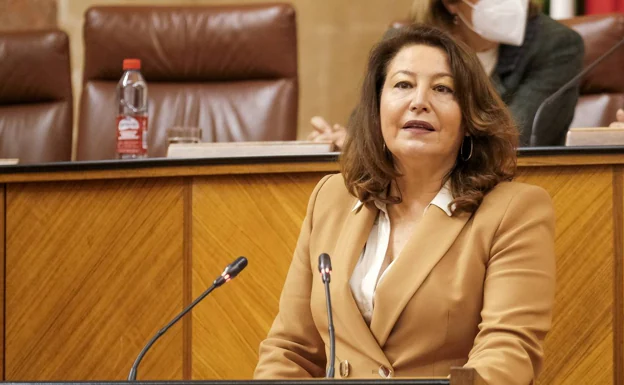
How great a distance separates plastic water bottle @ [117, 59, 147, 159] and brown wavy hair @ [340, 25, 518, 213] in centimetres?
101

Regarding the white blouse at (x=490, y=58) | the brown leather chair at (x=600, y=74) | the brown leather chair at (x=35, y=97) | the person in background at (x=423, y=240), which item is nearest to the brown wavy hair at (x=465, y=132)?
the person in background at (x=423, y=240)

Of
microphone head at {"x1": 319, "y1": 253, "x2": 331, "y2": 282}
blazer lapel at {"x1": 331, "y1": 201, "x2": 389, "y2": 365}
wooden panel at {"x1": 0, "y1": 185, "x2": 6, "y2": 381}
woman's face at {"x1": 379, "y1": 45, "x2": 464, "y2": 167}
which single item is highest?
woman's face at {"x1": 379, "y1": 45, "x2": 464, "y2": 167}

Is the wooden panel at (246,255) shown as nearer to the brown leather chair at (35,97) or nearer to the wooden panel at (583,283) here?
the wooden panel at (583,283)

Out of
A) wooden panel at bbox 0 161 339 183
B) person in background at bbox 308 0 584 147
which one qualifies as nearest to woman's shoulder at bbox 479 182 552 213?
wooden panel at bbox 0 161 339 183

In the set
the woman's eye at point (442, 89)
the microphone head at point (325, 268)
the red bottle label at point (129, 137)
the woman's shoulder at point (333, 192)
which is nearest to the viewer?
the microphone head at point (325, 268)

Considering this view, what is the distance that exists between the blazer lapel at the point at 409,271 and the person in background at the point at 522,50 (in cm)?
116

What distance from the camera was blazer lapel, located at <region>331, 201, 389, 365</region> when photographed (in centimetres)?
177

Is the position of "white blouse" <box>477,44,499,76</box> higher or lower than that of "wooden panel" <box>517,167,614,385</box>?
higher

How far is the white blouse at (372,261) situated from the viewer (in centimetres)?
182

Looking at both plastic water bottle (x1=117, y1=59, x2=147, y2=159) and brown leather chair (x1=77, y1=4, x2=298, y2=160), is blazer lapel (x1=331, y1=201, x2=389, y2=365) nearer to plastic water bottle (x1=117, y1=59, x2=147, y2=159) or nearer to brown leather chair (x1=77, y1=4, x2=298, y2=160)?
plastic water bottle (x1=117, y1=59, x2=147, y2=159)

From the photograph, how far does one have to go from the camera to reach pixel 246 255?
2369mm

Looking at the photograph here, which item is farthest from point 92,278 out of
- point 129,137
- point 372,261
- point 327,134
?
point 372,261

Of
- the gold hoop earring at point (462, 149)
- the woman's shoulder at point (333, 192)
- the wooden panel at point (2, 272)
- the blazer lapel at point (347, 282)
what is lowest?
the wooden panel at point (2, 272)

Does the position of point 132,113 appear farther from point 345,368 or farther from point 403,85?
point 345,368
